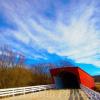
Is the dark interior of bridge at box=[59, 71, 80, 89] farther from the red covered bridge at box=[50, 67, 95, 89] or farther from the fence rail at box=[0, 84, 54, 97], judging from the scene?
the fence rail at box=[0, 84, 54, 97]

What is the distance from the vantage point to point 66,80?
39000mm

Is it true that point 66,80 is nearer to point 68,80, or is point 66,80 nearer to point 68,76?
point 68,80

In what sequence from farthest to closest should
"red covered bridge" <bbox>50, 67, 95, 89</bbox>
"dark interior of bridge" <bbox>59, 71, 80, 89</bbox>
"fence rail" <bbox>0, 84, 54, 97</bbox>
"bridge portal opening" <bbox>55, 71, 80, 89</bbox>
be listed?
"dark interior of bridge" <bbox>59, 71, 80, 89</bbox>
"bridge portal opening" <bbox>55, 71, 80, 89</bbox>
"red covered bridge" <bbox>50, 67, 95, 89</bbox>
"fence rail" <bbox>0, 84, 54, 97</bbox>

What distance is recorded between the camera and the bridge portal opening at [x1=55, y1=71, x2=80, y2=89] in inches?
1358

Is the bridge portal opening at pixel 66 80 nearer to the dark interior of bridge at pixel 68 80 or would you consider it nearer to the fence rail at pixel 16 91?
the dark interior of bridge at pixel 68 80

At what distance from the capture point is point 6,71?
24.3 meters

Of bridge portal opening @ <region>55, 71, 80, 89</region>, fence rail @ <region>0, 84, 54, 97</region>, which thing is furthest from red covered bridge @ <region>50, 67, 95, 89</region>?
fence rail @ <region>0, 84, 54, 97</region>

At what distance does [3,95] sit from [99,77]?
346 ft

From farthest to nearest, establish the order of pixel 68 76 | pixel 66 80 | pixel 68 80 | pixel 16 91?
pixel 68 80 → pixel 66 80 → pixel 68 76 → pixel 16 91

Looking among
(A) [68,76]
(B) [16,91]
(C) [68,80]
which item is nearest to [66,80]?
(C) [68,80]

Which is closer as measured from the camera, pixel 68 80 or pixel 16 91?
pixel 16 91

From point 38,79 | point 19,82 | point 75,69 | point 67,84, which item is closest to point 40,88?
point 19,82

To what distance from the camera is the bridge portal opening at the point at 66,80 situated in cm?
3450

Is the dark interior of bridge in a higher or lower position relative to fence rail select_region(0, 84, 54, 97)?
higher
